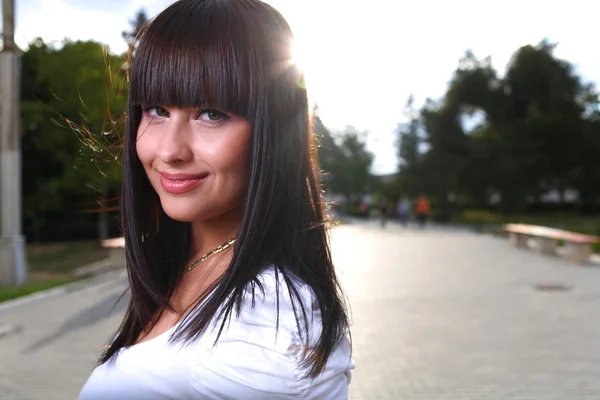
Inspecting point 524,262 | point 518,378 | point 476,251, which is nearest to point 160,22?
point 518,378

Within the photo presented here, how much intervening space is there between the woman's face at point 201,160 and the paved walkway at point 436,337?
450cm

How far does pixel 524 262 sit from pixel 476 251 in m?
3.37

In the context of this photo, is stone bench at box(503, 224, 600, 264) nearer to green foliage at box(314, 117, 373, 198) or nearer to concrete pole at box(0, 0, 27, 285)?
concrete pole at box(0, 0, 27, 285)

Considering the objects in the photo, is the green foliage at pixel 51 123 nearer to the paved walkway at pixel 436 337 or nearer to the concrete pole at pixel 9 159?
the concrete pole at pixel 9 159

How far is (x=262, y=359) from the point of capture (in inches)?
36.2

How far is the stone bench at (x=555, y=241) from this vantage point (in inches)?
622

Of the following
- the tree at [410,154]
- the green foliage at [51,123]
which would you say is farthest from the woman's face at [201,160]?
the tree at [410,154]

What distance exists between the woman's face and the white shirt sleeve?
0.69ft

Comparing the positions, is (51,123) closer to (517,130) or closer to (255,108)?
(255,108)

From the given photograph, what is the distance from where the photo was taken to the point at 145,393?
1.08 m

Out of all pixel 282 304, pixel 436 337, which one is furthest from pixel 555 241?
pixel 282 304

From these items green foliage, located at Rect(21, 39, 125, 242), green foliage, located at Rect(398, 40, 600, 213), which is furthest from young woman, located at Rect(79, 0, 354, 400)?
green foliage, located at Rect(398, 40, 600, 213)

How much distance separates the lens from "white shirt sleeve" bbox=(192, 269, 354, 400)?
92cm

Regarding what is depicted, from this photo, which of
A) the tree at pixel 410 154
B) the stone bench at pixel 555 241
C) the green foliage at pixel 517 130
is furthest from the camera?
the tree at pixel 410 154
